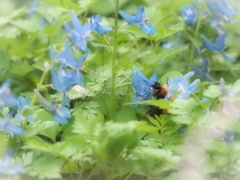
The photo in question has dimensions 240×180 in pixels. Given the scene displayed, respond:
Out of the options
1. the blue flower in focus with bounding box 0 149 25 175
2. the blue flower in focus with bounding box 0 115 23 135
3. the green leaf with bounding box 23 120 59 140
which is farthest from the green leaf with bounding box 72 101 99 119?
the blue flower in focus with bounding box 0 149 25 175

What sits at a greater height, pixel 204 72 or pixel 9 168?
pixel 9 168

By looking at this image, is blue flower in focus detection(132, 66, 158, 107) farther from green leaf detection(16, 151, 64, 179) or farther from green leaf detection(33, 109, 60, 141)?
green leaf detection(16, 151, 64, 179)

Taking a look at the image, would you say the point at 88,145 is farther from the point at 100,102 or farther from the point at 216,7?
the point at 216,7

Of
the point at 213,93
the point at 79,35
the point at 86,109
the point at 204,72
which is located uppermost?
the point at 79,35

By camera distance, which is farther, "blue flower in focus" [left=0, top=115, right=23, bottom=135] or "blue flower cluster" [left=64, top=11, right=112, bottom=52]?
"blue flower cluster" [left=64, top=11, right=112, bottom=52]

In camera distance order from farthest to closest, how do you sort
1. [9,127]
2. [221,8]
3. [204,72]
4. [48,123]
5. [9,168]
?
1. [204,72]
2. [221,8]
3. [48,123]
4. [9,127]
5. [9,168]

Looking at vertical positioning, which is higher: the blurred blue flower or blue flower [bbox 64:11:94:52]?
blue flower [bbox 64:11:94:52]

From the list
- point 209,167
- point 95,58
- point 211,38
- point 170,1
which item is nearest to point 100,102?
point 95,58

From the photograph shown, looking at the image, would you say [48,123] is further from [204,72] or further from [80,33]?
[204,72]

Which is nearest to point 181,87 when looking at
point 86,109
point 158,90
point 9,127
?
point 158,90
